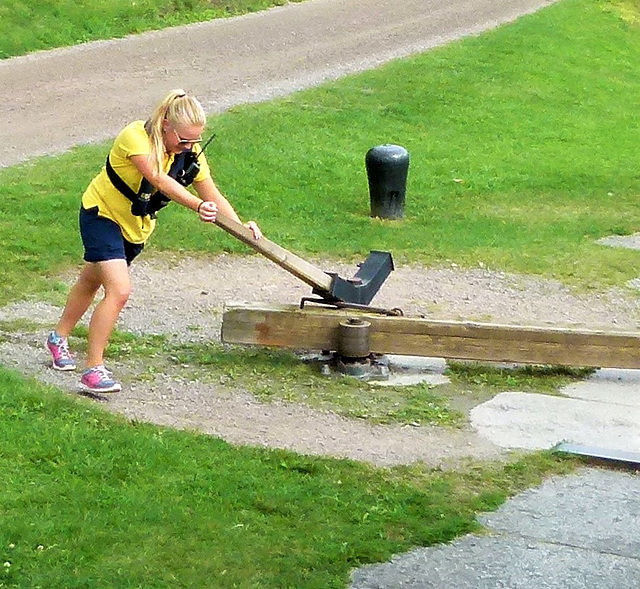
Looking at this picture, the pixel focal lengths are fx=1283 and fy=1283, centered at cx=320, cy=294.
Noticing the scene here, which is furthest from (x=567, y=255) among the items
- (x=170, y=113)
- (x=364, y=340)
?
(x=170, y=113)

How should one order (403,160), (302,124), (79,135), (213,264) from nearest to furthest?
(213,264), (403,160), (79,135), (302,124)

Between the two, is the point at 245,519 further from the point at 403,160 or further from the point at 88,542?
the point at 403,160

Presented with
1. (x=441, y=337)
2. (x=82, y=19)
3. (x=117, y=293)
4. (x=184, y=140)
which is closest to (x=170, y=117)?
(x=184, y=140)

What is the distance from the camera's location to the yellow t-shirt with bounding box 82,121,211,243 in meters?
5.81

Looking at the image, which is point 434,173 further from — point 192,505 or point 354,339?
point 192,505

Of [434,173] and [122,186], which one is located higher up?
[122,186]

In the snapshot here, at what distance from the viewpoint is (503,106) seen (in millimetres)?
17172

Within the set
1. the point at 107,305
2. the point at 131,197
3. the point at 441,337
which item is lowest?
the point at 441,337

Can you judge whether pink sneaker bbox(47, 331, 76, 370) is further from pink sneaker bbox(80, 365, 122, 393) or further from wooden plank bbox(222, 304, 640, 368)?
wooden plank bbox(222, 304, 640, 368)

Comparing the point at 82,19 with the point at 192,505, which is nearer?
the point at 192,505

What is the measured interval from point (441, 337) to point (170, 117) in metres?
1.81

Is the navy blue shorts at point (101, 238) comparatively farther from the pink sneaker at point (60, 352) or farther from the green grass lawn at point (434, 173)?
the green grass lawn at point (434, 173)

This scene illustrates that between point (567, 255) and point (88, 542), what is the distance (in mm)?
6527

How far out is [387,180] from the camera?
35.2ft
